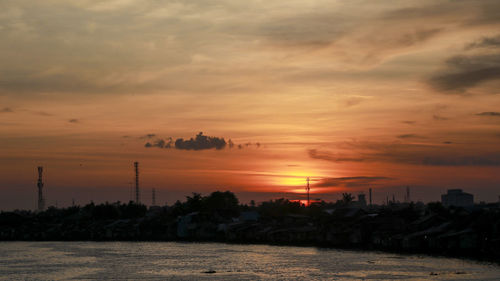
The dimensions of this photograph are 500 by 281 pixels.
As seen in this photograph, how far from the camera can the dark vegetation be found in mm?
84438

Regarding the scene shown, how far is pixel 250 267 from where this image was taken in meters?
74.9

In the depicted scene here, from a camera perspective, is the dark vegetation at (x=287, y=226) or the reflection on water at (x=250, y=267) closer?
the reflection on water at (x=250, y=267)

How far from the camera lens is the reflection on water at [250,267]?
63.7m

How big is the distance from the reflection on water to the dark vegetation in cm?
741

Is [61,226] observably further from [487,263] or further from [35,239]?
[487,263]

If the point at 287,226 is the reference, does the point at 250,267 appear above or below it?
below

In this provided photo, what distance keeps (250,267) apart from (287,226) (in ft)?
169

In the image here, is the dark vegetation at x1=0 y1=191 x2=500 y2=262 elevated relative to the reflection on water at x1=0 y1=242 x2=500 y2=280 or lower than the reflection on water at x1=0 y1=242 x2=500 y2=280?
elevated

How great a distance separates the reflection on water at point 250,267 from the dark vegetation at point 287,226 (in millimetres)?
7413

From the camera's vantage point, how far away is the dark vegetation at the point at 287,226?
84.4m

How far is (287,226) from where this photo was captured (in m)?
126

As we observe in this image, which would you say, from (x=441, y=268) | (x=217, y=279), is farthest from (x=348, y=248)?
(x=217, y=279)

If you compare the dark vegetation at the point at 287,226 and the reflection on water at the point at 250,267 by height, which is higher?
the dark vegetation at the point at 287,226

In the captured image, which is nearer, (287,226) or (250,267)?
(250,267)
